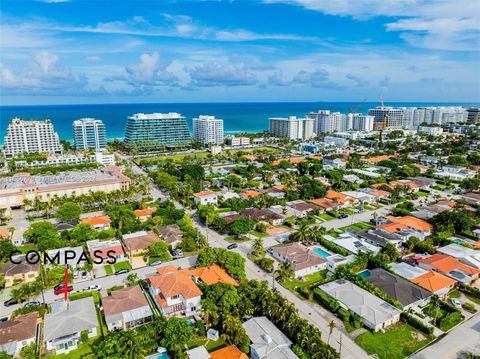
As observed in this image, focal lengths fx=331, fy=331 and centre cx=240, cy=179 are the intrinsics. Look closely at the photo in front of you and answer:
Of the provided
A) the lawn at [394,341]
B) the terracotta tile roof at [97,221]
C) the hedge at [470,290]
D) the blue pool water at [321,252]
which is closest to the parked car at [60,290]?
the terracotta tile roof at [97,221]

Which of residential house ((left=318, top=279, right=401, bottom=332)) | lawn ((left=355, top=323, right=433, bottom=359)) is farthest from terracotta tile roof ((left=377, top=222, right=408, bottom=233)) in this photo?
lawn ((left=355, top=323, right=433, bottom=359))

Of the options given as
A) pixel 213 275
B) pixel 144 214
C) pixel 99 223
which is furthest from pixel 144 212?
pixel 213 275

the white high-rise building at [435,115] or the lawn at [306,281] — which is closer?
the lawn at [306,281]

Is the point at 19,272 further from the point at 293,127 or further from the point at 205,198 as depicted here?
the point at 293,127

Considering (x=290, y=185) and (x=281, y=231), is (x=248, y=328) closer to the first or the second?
(x=281, y=231)

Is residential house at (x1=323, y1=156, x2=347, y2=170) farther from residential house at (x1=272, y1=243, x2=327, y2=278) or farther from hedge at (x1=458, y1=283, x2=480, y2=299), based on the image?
hedge at (x1=458, y1=283, x2=480, y2=299)

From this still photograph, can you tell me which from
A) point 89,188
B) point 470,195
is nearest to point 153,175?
point 89,188

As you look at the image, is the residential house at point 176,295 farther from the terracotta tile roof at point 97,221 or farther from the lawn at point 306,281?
the terracotta tile roof at point 97,221
